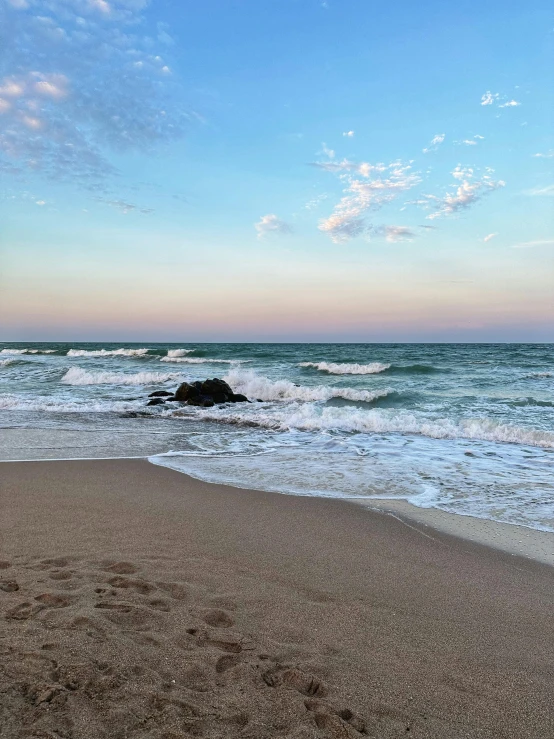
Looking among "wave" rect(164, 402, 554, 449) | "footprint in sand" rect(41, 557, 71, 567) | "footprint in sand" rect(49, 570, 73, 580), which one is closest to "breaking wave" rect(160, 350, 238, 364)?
"wave" rect(164, 402, 554, 449)

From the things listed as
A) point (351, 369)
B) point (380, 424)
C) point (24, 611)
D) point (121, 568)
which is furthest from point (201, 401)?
point (351, 369)

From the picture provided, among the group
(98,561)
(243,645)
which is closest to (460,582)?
(243,645)

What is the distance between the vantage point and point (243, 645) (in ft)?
8.39

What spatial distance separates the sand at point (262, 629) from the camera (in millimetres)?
2018

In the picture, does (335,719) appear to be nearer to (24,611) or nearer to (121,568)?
(24,611)

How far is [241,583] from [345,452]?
5.59 metres

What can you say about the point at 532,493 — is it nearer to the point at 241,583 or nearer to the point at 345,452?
the point at 345,452

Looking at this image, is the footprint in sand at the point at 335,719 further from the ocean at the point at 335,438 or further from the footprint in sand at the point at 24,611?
the ocean at the point at 335,438

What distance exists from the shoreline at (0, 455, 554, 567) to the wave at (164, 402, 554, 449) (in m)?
5.45

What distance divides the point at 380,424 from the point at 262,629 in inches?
366

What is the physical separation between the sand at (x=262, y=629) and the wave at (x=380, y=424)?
6450 millimetres

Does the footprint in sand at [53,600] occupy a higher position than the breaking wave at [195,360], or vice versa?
the breaking wave at [195,360]

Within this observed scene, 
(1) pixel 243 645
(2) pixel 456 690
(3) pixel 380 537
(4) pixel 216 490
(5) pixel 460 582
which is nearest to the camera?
(2) pixel 456 690

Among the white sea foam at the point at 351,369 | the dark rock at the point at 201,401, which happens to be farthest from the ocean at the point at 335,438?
→ the white sea foam at the point at 351,369
